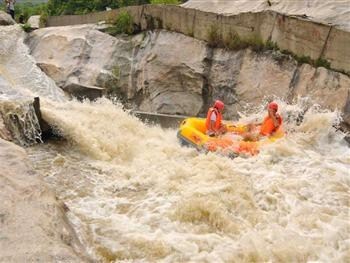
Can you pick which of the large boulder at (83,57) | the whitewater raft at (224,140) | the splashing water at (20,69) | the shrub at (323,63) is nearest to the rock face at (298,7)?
the shrub at (323,63)

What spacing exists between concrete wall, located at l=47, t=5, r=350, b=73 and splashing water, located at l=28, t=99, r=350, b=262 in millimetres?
1388

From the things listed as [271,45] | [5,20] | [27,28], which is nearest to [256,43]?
[271,45]

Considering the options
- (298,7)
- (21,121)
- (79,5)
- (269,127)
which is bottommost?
(79,5)

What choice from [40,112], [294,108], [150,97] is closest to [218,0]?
[150,97]

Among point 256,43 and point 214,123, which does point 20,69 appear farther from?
point 214,123

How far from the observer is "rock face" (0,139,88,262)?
10.4 ft

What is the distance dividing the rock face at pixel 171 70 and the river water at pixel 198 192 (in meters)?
0.98

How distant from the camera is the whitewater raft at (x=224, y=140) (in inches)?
300

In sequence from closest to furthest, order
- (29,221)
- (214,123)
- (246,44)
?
(29,221) → (214,123) → (246,44)

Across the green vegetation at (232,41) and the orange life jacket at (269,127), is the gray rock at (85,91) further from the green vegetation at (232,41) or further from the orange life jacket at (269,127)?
the orange life jacket at (269,127)

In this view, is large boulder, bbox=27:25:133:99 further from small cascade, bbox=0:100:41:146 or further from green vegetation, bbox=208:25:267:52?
small cascade, bbox=0:100:41:146

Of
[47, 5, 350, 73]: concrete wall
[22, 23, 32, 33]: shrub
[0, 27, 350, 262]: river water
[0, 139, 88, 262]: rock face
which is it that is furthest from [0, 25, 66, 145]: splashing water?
[0, 139, 88, 262]: rock face

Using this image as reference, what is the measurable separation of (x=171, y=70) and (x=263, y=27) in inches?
106

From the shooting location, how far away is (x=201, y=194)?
576 cm
